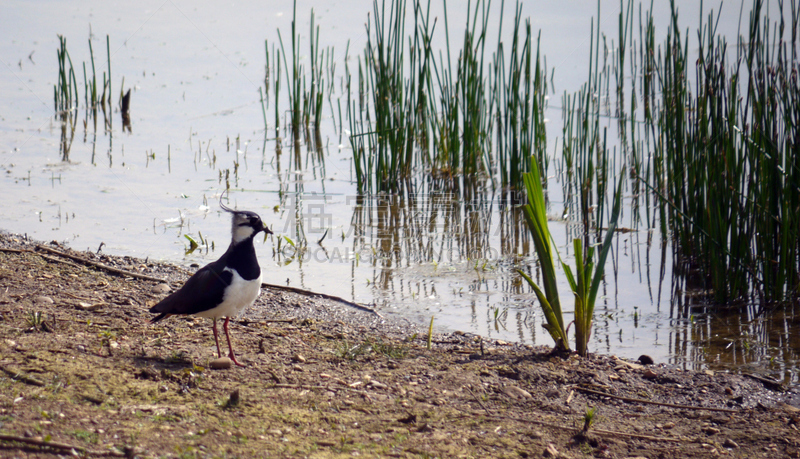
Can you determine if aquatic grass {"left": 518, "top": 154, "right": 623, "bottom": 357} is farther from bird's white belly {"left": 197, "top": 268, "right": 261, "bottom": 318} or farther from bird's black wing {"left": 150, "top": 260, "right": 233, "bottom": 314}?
bird's black wing {"left": 150, "top": 260, "right": 233, "bottom": 314}

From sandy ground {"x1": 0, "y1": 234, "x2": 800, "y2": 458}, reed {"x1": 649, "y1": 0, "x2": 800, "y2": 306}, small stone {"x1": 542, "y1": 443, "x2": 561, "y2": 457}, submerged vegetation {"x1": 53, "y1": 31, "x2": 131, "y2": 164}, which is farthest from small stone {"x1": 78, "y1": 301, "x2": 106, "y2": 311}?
submerged vegetation {"x1": 53, "y1": 31, "x2": 131, "y2": 164}

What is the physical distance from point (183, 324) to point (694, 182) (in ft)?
10.5

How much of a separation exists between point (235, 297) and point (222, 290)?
66 millimetres

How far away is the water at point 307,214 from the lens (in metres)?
3.97

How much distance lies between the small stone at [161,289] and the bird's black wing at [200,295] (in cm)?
93

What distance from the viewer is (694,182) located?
14.3 ft

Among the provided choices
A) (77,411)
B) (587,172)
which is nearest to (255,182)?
(587,172)

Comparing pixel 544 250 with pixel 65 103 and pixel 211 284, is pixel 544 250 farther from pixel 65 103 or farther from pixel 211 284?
pixel 65 103

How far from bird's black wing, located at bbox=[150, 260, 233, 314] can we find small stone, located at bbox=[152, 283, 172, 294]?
933 millimetres

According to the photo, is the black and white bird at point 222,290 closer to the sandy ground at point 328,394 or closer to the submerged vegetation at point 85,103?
the sandy ground at point 328,394

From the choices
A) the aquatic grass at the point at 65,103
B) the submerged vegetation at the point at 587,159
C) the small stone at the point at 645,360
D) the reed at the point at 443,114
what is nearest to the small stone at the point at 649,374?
the small stone at the point at 645,360

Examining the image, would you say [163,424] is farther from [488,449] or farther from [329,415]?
[488,449]

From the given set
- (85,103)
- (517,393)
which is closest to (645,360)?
(517,393)

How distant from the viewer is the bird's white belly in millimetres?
2920
